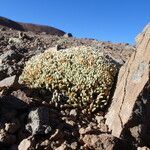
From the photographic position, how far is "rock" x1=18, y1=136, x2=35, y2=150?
6856mm

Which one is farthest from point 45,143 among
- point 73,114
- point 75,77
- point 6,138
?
point 75,77

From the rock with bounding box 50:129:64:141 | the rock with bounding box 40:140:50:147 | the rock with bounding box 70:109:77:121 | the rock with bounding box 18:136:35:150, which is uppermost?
the rock with bounding box 70:109:77:121

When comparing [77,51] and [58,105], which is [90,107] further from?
[77,51]

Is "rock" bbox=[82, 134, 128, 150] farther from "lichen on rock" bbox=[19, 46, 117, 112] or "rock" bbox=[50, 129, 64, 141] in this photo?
"lichen on rock" bbox=[19, 46, 117, 112]

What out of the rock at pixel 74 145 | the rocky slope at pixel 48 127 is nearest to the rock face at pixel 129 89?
the rocky slope at pixel 48 127

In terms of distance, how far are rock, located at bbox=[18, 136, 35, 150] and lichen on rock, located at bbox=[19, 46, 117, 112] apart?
2083 millimetres

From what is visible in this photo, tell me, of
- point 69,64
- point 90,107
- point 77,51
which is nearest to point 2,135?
point 90,107

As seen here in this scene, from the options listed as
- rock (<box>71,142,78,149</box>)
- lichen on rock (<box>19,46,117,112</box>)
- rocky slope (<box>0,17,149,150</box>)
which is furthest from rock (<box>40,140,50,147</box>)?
lichen on rock (<box>19,46,117,112</box>)

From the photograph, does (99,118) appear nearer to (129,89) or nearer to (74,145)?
(129,89)

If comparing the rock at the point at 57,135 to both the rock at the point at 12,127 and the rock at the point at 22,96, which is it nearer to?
the rock at the point at 12,127

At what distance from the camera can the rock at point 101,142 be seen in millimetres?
6961

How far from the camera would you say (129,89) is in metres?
8.60

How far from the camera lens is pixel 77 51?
10.3m

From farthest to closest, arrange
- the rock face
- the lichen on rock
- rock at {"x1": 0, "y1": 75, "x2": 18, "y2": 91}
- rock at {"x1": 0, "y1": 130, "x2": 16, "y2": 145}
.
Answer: the lichen on rock < rock at {"x1": 0, "y1": 75, "x2": 18, "y2": 91} < the rock face < rock at {"x1": 0, "y1": 130, "x2": 16, "y2": 145}
